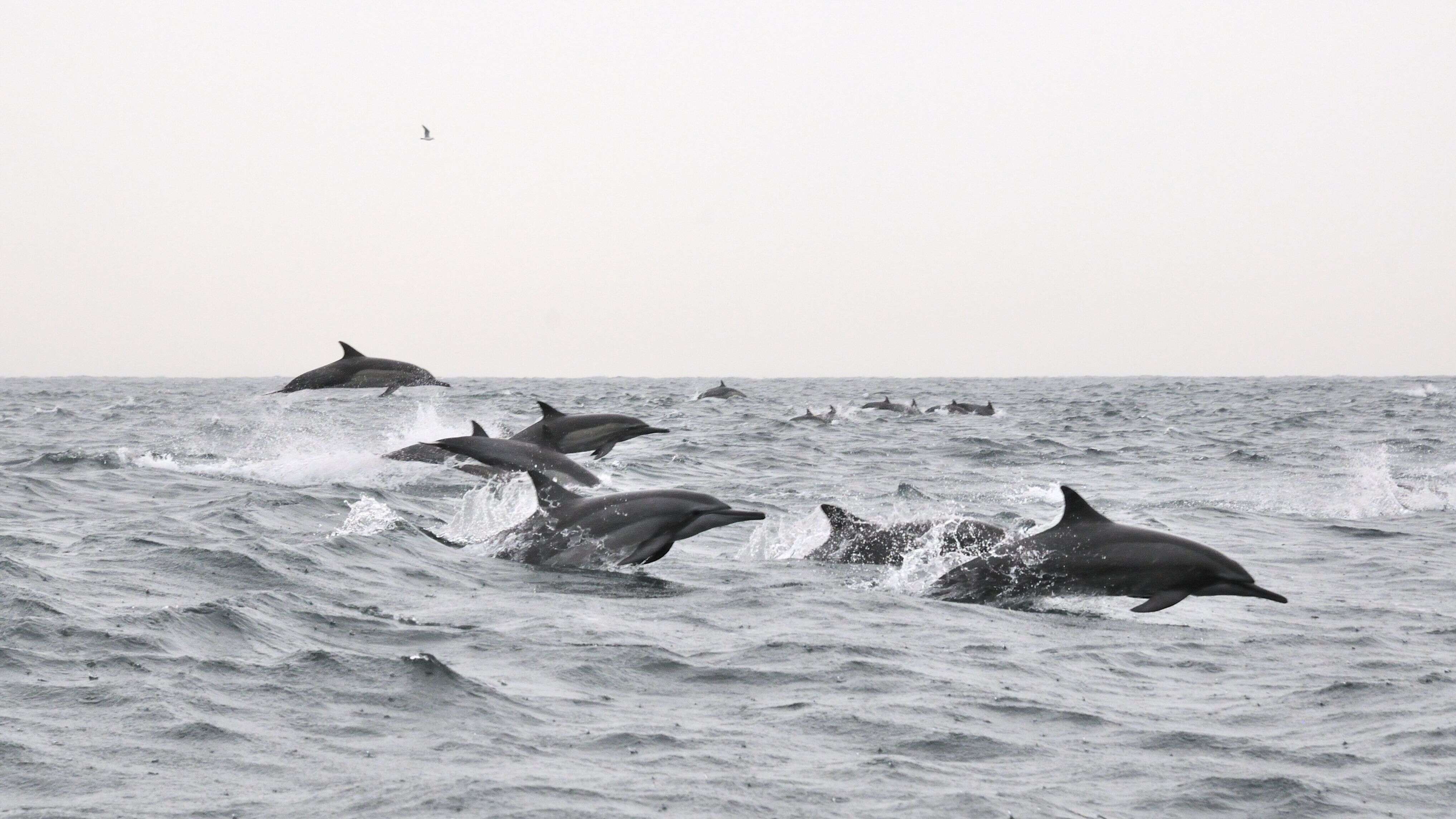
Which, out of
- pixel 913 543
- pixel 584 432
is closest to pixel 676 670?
pixel 913 543

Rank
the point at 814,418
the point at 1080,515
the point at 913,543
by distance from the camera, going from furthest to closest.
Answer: the point at 814,418
the point at 913,543
the point at 1080,515

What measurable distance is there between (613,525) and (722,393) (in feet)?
155

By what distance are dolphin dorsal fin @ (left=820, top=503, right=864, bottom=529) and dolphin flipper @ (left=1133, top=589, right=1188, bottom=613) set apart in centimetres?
299

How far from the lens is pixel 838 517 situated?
11336 mm

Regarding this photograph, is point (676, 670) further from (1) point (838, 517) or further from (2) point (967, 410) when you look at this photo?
(2) point (967, 410)

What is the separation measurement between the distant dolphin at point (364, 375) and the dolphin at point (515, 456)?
2.82 metres

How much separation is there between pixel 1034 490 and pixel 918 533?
22.5 ft

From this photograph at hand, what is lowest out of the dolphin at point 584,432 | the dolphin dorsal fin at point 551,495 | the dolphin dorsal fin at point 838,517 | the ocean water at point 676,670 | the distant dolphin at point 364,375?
the ocean water at point 676,670

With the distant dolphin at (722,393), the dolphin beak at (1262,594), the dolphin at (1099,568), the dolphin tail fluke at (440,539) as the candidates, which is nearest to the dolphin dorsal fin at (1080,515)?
the dolphin at (1099,568)

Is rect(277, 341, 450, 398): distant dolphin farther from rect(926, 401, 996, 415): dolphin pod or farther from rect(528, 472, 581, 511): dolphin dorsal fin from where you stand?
rect(926, 401, 996, 415): dolphin pod

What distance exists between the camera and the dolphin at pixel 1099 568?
8.91 m

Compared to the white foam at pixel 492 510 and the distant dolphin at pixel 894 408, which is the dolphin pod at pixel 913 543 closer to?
the white foam at pixel 492 510

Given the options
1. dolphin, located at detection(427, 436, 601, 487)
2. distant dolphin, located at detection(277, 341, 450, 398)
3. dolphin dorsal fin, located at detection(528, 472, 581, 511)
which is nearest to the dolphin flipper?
dolphin dorsal fin, located at detection(528, 472, 581, 511)

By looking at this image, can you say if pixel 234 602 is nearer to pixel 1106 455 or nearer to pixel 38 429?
pixel 1106 455
